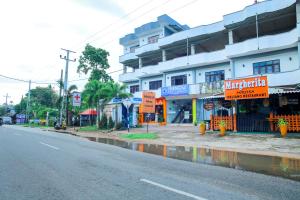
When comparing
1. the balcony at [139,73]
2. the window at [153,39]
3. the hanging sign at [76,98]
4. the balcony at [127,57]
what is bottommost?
the hanging sign at [76,98]


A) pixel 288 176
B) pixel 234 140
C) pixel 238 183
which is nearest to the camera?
pixel 238 183

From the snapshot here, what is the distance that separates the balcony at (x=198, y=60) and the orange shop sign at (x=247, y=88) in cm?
1012

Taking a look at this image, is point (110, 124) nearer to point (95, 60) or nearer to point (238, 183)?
point (95, 60)

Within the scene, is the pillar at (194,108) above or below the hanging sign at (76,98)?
below

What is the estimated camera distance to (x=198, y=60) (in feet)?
96.1

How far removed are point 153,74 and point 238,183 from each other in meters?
30.1

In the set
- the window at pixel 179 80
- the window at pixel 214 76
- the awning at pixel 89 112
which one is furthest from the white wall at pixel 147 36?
the awning at pixel 89 112

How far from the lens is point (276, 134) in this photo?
16.2 meters

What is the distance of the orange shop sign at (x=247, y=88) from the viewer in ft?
53.5

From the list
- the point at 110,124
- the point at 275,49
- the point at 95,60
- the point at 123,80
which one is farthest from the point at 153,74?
the point at 275,49

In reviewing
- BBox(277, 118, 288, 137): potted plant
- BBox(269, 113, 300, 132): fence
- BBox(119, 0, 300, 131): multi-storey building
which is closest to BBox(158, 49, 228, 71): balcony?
BBox(119, 0, 300, 131): multi-storey building

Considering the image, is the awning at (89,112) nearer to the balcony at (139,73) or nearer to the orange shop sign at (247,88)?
the balcony at (139,73)

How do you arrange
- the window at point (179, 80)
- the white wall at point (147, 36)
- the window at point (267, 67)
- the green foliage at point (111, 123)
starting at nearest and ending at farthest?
the window at point (267, 67), the green foliage at point (111, 123), the window at point (179, 80), the white wall at point (147, 36)

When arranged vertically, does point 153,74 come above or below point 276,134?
above
